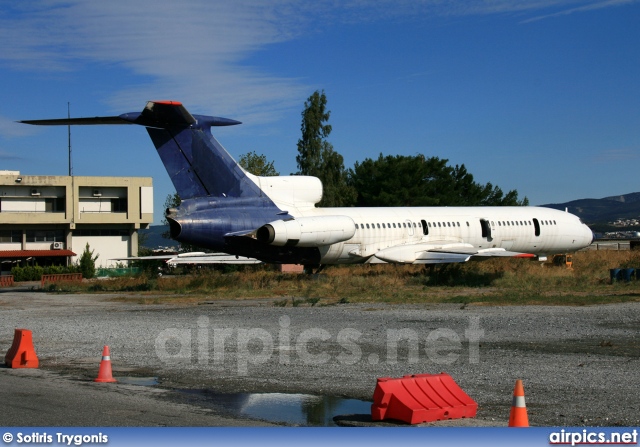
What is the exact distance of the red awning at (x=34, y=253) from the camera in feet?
189

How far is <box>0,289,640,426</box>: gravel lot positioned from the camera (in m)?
10.3

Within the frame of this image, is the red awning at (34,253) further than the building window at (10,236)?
No

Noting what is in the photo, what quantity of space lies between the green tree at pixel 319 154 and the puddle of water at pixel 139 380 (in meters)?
55.1

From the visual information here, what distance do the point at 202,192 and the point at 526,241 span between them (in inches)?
612

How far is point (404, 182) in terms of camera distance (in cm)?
6488

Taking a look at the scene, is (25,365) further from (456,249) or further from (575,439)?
(456,249)

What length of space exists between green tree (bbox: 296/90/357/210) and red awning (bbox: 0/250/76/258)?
19600mm

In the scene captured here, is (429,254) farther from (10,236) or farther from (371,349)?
(10,236)

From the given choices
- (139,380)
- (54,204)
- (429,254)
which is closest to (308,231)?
(429,254)

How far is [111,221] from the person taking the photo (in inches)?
2414

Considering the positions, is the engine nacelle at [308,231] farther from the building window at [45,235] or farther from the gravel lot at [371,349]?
the building window at [45,235]

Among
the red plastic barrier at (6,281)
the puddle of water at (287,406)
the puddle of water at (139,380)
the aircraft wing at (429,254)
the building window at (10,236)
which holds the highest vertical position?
the building window at (10,236)

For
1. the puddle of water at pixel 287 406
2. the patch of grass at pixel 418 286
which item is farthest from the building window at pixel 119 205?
the puddle of water at pixel 287 406

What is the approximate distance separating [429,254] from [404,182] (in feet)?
110
